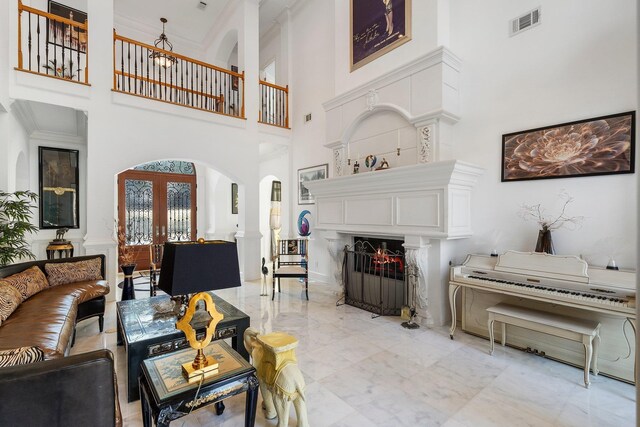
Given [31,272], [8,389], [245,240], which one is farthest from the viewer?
[245,240]

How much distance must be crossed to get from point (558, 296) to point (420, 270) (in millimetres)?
1484

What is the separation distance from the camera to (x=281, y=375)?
1862 mm

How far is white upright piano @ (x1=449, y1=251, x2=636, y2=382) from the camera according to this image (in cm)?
252

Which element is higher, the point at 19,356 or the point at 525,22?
the point at 525,22

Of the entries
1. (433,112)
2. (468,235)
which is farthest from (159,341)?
(433,112)

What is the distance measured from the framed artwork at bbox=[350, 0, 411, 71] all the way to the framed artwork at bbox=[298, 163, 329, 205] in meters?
1.97

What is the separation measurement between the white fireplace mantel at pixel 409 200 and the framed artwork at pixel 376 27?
203 cm

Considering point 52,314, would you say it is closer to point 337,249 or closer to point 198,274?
point 198,274

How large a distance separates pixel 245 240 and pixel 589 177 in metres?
5.60

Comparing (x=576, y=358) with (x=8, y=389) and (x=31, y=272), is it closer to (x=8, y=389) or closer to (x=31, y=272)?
(x=8, y=389)

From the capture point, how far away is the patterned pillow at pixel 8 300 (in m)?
2.62

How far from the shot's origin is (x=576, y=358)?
2826mm

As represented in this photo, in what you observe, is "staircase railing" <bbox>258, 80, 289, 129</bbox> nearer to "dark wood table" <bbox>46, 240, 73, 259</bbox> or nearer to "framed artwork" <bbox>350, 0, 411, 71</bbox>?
"framed artwork" <bbox>350, 0, 411, 71</bbox>

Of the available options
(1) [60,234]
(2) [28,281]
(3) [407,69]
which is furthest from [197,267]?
(1) [60,234]
